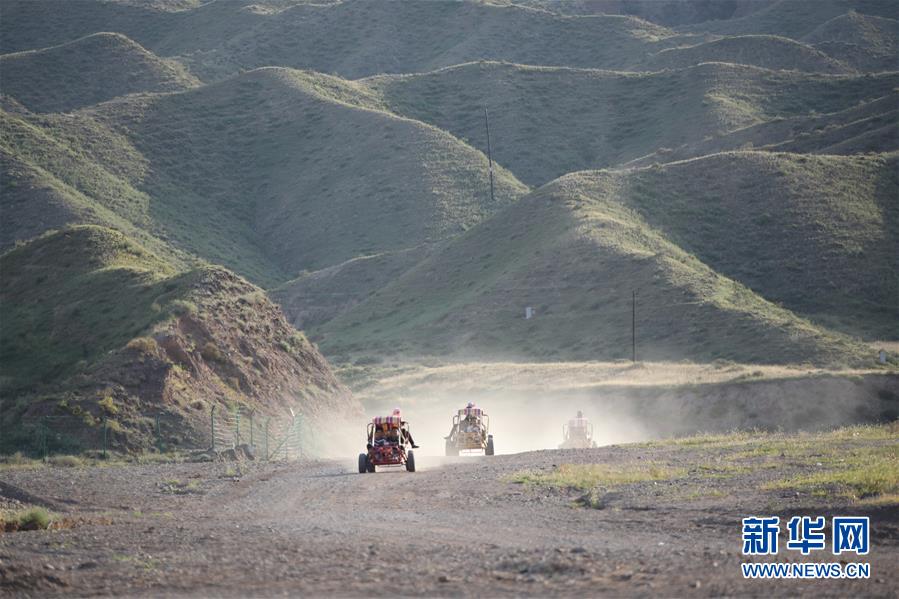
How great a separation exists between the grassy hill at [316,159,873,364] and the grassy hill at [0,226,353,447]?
102ft

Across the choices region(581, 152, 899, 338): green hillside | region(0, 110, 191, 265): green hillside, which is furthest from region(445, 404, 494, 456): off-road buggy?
region(0, 110, 191, 265): green hillside

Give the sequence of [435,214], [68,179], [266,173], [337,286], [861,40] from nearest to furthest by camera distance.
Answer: [68,179] < [337,286] < [435,214] < [266,173] < [861,40]

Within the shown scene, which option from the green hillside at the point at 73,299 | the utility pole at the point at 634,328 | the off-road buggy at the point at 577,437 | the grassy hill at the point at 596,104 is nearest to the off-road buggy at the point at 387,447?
the off-road buggy at the point at 577,437

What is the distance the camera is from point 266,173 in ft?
437

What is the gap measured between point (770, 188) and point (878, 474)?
81.0 m

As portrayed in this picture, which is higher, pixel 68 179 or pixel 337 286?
pixel 68 179

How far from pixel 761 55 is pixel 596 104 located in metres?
30.8

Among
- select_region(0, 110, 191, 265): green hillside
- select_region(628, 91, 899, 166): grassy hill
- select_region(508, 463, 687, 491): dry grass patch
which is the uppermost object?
select_region(628, 91, 899, 166): grassy hill

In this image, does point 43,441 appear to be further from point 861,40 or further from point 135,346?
point 861,40

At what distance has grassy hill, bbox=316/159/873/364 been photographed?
76.1 m

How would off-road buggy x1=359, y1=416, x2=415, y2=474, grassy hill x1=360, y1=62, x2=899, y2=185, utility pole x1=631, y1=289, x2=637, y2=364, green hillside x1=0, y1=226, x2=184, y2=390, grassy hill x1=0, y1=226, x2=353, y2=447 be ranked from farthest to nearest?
1. grassy hill x1=360, y1=62, x2=899, y2=185
2. utility pole x1=631, y1=289, x2=637, y2=364
3. green hillside x1=0, y1=226, x2=184, y2=390
4. grassy hill x1=0, y1=226, x2=353, y2=447
5. off-road buggy x1=359, y1=416, x2=415, y2=474

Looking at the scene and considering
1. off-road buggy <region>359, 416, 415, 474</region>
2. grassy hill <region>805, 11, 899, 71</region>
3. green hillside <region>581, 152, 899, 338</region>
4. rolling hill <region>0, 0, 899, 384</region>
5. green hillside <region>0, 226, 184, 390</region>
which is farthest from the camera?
grassy hill <region>805, 11, 899, 71</region>

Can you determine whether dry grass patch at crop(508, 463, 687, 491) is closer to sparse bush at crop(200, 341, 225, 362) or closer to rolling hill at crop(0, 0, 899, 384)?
rolling hill at crop(0, 0, 899, 384)

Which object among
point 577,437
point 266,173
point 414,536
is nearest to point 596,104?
point 266,173
